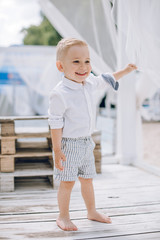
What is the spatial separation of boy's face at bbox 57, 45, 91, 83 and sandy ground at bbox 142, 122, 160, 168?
9.27ft

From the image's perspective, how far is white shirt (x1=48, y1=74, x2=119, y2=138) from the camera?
1.49m

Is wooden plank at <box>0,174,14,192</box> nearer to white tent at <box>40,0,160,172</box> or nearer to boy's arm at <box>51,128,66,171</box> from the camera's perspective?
boy's arm at <box>51,128,66,171</box>

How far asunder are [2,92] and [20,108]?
66cm

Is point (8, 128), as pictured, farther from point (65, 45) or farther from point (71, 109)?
point (65, 45)

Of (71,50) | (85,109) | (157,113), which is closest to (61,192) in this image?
(85,109)

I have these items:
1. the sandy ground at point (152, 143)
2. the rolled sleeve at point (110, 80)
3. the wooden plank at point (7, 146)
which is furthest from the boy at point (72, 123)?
the sandy ground at point (152, 143)

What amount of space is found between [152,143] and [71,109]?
446 centimetres

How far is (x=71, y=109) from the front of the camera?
1.52 m

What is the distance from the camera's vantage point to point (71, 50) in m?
1.48

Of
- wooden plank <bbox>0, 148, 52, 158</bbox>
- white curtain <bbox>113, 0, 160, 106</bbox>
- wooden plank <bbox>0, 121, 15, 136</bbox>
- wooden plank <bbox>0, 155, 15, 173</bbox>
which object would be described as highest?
white curtain <bbox>113, 0, 160, 106</bbox>

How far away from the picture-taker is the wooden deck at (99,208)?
148cm

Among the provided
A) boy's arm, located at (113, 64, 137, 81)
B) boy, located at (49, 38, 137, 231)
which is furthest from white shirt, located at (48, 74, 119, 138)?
boy's arm, located at (113, 64, 137, 81)

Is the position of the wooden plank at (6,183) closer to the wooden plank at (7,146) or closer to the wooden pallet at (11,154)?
the wooden pallet at (11,154)

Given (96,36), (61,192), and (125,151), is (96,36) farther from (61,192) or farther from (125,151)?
(61,192)
